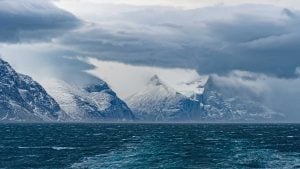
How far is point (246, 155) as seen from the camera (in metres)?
136

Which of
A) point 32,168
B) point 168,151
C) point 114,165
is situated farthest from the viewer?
point 168,151

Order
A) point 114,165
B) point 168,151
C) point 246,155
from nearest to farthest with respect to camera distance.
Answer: point 114,165
point 246,155
point 168,151

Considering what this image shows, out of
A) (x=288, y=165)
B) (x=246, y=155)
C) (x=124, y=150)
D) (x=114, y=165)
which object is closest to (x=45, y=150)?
(x=124, y=150)

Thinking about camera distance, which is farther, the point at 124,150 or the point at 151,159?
the point at 124,150

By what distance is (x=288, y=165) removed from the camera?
116500 mm

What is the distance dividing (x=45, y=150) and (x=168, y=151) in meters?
34.2

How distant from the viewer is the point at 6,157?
13112cm

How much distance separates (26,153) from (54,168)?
35985 mm

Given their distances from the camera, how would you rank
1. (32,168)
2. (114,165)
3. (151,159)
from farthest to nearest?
(151,159)
(114,165)
(32,168)

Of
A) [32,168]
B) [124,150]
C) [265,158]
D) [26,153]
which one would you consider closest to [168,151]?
[124,150]

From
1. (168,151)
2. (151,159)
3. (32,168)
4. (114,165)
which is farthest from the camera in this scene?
(168,151)

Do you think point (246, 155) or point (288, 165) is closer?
point (288, 165)

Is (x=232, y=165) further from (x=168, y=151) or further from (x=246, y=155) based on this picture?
(x=168, y=151)

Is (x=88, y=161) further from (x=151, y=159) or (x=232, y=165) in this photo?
(x=232, y=165)
